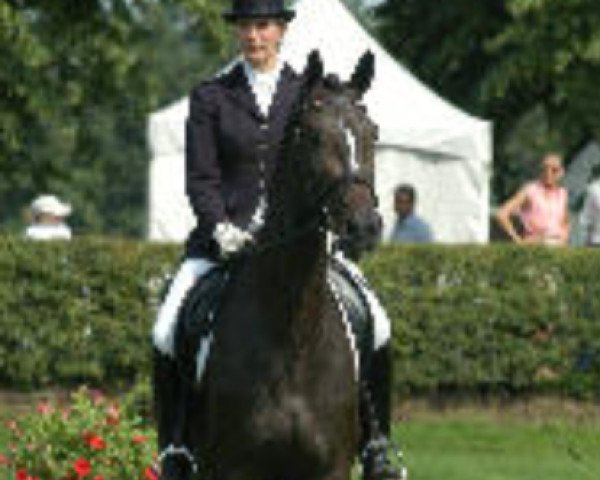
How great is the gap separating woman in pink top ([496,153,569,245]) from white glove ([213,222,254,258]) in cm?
1238

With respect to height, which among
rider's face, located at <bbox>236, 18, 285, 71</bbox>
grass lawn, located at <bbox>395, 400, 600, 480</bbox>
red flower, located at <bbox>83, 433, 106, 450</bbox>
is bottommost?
grass lawn, located at <bbox>395, 400, 600, 480</bbox>

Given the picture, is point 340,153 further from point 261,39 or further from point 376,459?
point 376,459

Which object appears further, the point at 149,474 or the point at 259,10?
the point at 149,474

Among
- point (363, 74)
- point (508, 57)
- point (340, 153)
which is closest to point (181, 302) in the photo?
point (363, 74)

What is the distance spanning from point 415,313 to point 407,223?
241 cm

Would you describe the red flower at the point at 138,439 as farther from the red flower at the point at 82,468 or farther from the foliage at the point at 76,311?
the foliage at the point at 76,311

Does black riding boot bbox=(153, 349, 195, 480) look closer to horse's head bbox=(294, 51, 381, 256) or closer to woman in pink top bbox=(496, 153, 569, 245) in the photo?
horse's head bbox=(294, 51, 381, 256)

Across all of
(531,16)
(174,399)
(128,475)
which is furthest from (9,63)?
(174,399)

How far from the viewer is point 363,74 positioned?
1046 cm

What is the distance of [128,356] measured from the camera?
68.6ft

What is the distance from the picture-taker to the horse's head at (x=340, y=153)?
9492mm

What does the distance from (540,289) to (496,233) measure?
1285cm

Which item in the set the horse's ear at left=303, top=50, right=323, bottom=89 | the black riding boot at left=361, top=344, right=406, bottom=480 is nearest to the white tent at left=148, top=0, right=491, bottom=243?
the black riding boot at left=361, top=344, right=406, bottom=480

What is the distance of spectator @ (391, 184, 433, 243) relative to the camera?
23531 mm
